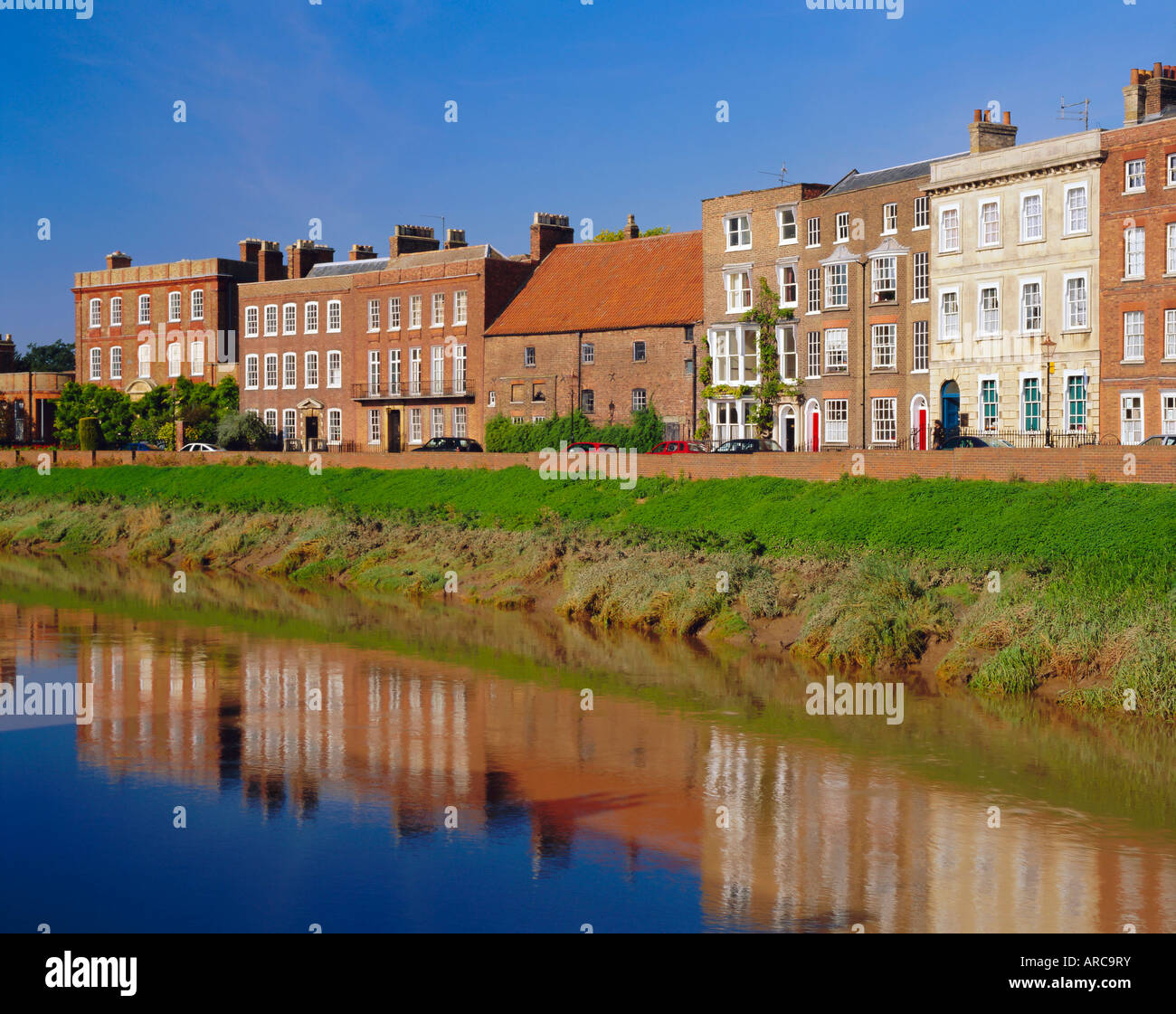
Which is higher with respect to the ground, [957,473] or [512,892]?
[957,473]

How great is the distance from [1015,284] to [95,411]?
174ft

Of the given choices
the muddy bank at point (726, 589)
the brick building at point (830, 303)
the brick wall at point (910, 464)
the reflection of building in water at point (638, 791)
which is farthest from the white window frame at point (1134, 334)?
the reflection of building in water at point (638, 791)

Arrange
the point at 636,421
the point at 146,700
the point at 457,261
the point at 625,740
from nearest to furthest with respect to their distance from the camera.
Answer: the point at 625,740 < the point at 146,700 < the point at 636,421 < the point at 457,261

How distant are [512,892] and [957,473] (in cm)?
2325

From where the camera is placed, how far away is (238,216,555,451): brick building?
2618 inches

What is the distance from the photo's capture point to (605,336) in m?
60.3

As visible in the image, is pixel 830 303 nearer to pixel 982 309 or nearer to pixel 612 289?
pixel 982 309

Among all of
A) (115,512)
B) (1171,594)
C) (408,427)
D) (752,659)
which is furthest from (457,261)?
(1171,594)

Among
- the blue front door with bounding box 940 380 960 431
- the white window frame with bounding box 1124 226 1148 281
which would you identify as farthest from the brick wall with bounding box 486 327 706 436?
the white window frame with bounding box 1124 226 1148 281

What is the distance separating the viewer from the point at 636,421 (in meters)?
58.4

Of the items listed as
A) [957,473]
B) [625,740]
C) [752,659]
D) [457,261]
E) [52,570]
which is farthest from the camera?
[457,261]

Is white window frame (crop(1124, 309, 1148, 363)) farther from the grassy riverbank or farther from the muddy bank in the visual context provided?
the muddy bank
